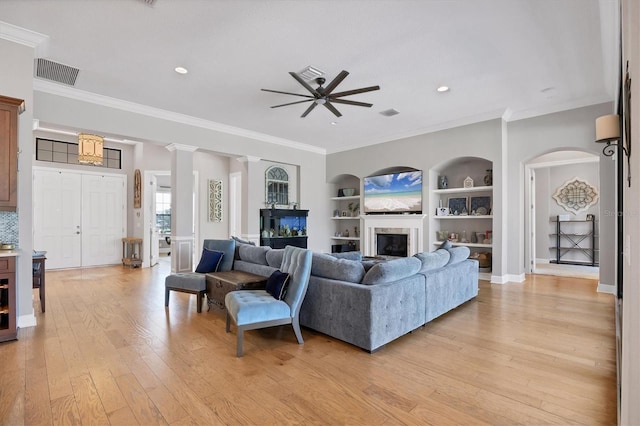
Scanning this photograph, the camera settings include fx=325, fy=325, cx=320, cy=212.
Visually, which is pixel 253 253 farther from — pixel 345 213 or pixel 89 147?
pixel 345 213

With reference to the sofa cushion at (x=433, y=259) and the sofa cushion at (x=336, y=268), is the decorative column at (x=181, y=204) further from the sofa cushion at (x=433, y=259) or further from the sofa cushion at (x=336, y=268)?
the sofa cushion at (x=433, y=259)

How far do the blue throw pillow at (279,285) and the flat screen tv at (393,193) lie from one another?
464 centimetres

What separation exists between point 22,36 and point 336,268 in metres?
4.06

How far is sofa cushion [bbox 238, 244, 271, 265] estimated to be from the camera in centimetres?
418

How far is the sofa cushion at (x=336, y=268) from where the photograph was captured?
10.2ft

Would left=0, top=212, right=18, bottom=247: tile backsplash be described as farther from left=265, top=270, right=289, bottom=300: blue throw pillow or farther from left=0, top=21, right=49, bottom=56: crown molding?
left=265, top=270, right=289, bottom=300: blue throw pillow

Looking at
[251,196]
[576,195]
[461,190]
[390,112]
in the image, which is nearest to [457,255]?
[461,190]

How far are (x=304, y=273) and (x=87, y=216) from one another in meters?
7.30

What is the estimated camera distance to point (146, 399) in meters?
2.12

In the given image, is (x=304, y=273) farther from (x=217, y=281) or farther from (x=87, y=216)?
(x=87, y=216)

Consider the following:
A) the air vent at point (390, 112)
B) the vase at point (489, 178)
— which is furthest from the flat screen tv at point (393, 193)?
the air vent at point (390, 112)

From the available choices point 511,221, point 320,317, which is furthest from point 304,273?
point 511,221

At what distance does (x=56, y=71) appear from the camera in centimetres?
421

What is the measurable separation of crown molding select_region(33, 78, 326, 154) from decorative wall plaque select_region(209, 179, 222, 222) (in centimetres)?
204
